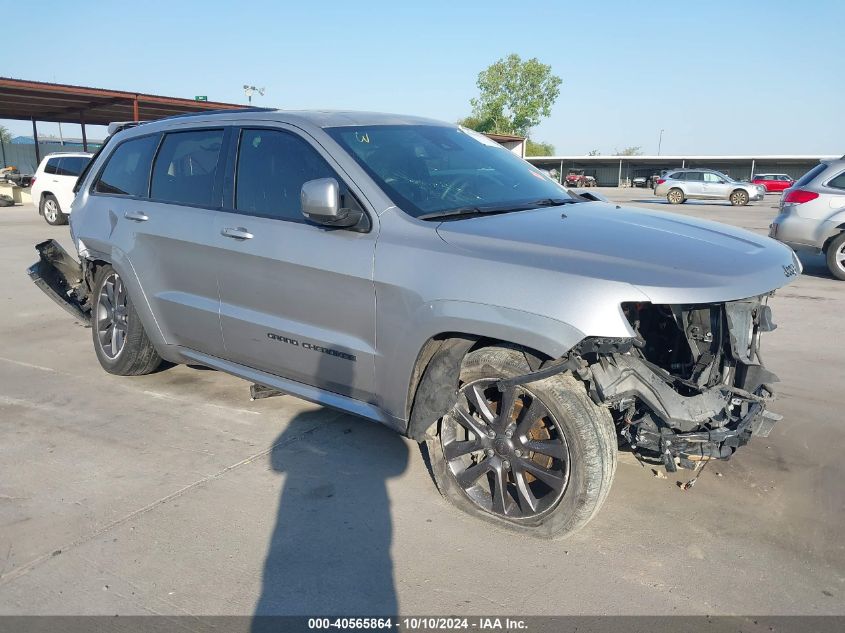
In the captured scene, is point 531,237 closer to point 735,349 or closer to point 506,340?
point 506,340

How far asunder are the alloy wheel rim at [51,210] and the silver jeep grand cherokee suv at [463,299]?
54.2 ft

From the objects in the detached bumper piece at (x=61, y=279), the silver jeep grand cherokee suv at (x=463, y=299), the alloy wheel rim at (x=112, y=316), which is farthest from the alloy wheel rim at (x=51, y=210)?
the silver jeep grand cherokee suv at (x=463, y=299)

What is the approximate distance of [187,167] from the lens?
4.67m

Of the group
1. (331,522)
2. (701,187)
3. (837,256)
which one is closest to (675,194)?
(701,187)

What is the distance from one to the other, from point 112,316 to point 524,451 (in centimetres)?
362

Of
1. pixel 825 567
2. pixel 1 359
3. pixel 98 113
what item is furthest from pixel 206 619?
pixel 98 113

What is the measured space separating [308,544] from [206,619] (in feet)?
1.94

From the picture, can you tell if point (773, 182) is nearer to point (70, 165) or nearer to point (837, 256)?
point (837, 256)

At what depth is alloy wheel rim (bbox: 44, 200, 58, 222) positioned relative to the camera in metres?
19.2

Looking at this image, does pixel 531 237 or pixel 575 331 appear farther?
pixel 531 237

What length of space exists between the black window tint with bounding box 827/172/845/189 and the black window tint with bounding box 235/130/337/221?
29.3ft

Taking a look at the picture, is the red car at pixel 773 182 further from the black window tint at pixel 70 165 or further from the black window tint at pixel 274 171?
the black window tint at pixel 274 171

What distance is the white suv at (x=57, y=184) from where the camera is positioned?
18.8 metres

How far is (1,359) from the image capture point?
6145 mm
